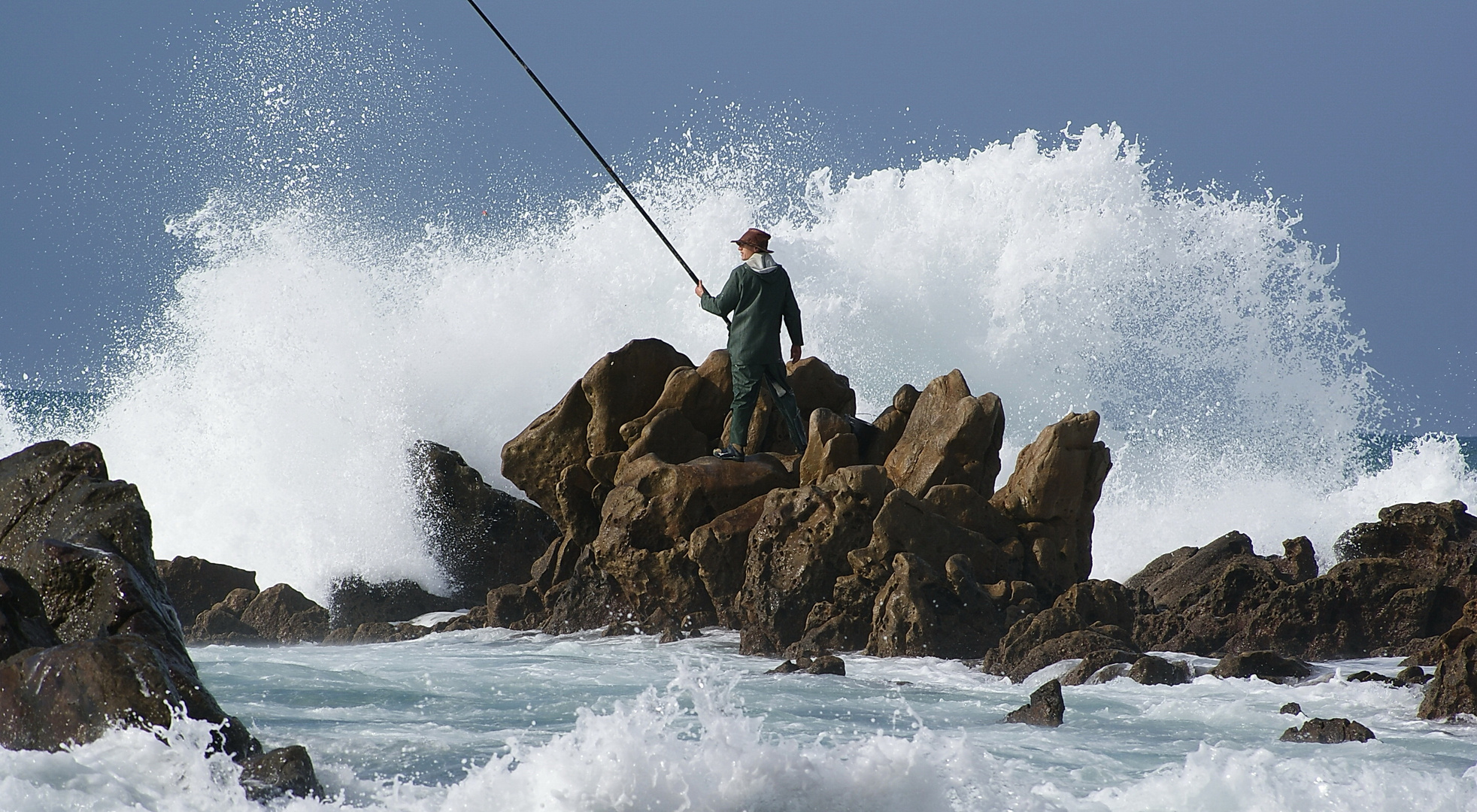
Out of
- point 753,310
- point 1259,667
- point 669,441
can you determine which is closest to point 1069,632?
point 1259,667

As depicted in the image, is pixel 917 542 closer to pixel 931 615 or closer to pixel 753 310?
pixel 931 615

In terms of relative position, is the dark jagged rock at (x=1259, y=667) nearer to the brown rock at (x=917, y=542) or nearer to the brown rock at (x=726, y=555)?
the brown rock at (x=917, y=542)

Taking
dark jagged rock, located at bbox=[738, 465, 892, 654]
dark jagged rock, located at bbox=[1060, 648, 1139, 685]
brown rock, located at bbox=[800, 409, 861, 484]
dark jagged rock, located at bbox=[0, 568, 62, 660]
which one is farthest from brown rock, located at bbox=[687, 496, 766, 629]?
dark jagged rock, located at bbox=[0, 568, 62, 660]

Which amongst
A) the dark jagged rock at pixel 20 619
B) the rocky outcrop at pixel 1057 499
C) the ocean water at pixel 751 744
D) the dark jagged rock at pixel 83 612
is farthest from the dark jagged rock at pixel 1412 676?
the dark jagged rock at pixel 20 619

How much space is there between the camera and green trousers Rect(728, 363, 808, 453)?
8.49 m

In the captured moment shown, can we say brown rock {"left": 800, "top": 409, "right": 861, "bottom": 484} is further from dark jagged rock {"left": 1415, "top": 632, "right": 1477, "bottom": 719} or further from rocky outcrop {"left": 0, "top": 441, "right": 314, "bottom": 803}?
rocky outcrop {"left": 0, "top": 441, "right": 314, "bottom": 803}

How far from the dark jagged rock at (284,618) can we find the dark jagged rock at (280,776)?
A: 17.8 ft

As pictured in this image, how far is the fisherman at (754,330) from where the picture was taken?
27.6ft

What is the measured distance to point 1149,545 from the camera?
12828mm

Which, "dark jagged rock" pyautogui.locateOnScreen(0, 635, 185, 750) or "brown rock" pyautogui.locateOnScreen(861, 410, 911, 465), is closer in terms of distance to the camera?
"dark jagged rock" pyautogui.locateOnScreen(0, 635, 185, 750)

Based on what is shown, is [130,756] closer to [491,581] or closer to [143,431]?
[491,581]

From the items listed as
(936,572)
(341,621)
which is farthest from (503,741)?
(341,621)

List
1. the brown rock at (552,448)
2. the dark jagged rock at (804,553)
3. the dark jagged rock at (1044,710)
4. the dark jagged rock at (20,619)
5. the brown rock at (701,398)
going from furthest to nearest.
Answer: the brown rock at (552,448)
the brown rock at (701,398)
the dark jagged rock at (804,553)
the dark jagged rock at (1044,710)
the dark jagged rock at (20,619)

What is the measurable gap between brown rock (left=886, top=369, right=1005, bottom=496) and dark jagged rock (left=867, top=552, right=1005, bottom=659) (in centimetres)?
98
